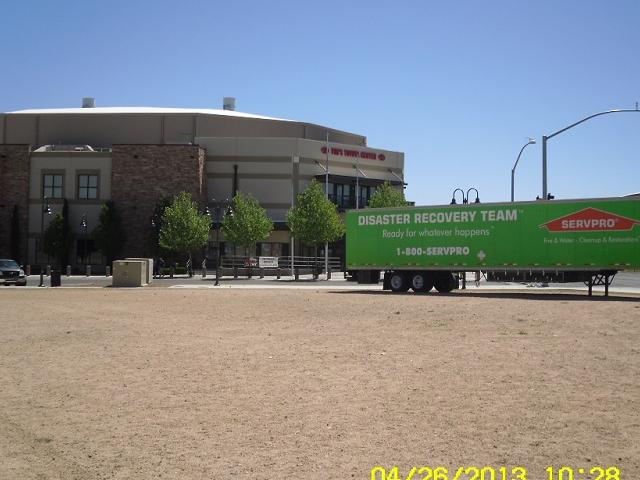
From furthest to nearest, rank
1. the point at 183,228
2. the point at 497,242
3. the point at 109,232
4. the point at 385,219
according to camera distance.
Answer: the point at 109,232 < the point at 183,228 < the point at 385,219 < the point at 497,242

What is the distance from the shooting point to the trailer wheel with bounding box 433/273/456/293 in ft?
111

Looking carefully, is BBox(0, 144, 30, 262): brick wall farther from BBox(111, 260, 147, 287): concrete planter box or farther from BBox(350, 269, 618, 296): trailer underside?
BBox(350, 269, 618, 296): trailer underside

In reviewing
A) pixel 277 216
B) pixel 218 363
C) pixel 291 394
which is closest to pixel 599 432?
pixel 291 394

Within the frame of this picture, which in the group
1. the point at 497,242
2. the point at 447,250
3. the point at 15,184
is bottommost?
the point at 447,250

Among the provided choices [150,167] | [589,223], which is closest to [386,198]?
[150,167]

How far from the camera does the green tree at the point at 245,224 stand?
61.2 m

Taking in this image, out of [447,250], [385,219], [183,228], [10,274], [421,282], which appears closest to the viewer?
[447,250]

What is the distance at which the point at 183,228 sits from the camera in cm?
5978

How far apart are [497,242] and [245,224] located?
32838 millimetres

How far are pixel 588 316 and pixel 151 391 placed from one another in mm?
13908

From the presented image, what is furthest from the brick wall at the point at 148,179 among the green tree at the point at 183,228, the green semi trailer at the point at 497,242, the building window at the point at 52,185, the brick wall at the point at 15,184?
the green semi trailer at the point at 497,242

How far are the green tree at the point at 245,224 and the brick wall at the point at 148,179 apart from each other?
19.4 feet

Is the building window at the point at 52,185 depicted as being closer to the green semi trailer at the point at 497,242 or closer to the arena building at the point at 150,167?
the arena building at the point at 150,167
